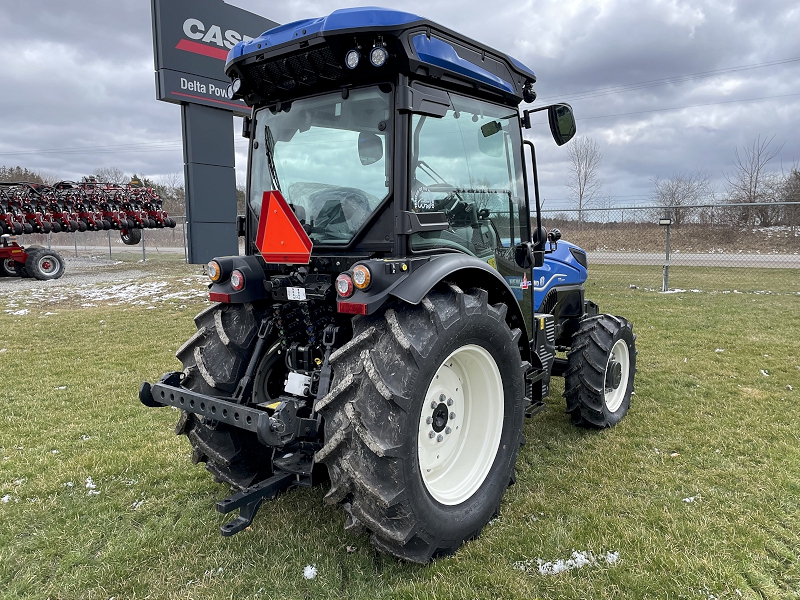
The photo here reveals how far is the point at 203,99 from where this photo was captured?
9672 mm

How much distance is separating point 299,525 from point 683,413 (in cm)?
345

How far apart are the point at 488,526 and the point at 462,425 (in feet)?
1.81

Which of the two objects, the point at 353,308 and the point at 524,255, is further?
the point at 524,255

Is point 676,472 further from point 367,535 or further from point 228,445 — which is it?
point 228,445

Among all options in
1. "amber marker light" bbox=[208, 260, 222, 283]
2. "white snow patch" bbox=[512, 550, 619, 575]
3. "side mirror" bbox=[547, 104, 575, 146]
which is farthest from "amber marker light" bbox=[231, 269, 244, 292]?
"side mirror" bbox=[547, 104, 575, 146]

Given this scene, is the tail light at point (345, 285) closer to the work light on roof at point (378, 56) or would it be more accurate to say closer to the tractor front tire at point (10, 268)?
the work light on roof at point (378, 56)

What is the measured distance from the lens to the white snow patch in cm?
254

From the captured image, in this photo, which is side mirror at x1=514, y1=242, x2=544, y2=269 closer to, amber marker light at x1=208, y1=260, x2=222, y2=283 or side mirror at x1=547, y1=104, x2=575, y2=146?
side mirror at x1=547, y1=104, x2=575, y2=146

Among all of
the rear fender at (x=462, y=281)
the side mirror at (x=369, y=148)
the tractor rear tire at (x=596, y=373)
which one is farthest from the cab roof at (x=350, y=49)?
the tractor rear tire at (x=596, y=373)

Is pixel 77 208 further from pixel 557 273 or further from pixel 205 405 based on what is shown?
pixel 205 405

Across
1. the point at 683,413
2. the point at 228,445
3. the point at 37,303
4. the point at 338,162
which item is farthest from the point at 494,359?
the point at 37,303

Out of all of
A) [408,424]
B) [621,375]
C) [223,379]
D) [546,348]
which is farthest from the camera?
[621,375]

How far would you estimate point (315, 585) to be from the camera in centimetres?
246

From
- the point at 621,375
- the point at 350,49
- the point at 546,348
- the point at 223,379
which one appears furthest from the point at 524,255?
Result: the point at 223,379
